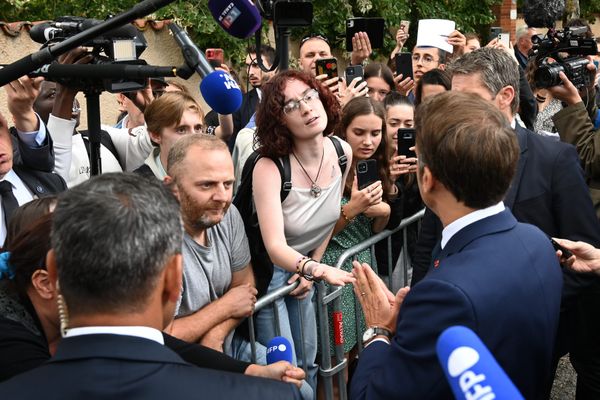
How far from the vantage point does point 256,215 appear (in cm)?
347

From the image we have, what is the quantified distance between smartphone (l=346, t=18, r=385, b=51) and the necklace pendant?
2416 millimetres

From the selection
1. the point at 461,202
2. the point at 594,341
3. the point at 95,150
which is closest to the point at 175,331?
the point at 95,150

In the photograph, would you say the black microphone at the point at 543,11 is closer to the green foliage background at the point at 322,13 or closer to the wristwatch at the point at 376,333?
the wristwatch at the point at 376,333

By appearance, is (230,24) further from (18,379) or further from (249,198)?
(18,379)

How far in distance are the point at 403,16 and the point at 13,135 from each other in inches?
379

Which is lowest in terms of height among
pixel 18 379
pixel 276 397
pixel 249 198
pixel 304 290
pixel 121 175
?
pixel 304 290

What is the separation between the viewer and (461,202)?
210 centimetres

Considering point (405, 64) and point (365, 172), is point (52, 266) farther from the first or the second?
point (405, 64)

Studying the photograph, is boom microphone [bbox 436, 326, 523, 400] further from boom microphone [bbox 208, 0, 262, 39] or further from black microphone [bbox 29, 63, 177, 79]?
boom microphone [bbox 208, 0, 262, 39]

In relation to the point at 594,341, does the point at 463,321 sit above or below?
above

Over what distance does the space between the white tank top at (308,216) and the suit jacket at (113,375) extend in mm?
1971

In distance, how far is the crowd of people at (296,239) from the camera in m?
1.51

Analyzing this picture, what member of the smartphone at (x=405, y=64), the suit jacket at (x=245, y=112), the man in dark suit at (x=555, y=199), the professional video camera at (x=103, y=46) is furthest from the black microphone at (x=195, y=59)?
the smartphone at (x=405, y=64)

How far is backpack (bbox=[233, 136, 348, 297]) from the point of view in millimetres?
3412
